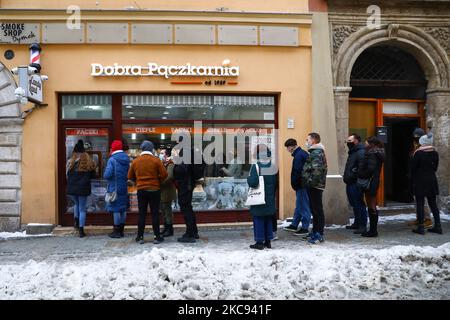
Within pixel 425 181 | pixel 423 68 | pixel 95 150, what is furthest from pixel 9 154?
pixel 423 68

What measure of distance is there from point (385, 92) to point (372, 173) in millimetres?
3715

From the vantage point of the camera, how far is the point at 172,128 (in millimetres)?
9750

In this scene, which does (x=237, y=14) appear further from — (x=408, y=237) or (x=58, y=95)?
(x=408, y=237)

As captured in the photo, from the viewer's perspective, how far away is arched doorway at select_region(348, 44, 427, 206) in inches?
425

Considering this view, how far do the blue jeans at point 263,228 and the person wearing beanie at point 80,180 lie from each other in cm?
370

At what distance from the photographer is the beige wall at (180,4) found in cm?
934

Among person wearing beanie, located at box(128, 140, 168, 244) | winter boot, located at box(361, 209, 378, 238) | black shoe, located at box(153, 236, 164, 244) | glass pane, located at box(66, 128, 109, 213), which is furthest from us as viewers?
glass pane, located at box(66, 128, 109, 213)

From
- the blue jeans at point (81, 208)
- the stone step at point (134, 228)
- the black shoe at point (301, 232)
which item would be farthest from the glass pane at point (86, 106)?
the black shoe at point (301, 232)

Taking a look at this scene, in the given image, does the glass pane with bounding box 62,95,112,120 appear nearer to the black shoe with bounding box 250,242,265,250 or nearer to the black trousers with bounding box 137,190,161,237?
Result: the black trousers with bounding box 137,190,161,237

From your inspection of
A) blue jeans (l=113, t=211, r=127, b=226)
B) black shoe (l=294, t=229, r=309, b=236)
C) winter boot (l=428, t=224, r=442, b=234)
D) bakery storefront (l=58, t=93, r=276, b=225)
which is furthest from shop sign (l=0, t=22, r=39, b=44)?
winter boot (l=428, t=224, r=442, b=234)

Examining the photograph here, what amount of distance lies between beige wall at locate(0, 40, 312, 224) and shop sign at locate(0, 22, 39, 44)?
0.17 meters

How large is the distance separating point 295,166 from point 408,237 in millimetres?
2590

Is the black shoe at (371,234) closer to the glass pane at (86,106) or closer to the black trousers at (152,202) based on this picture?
the black trousers at (152,202)
